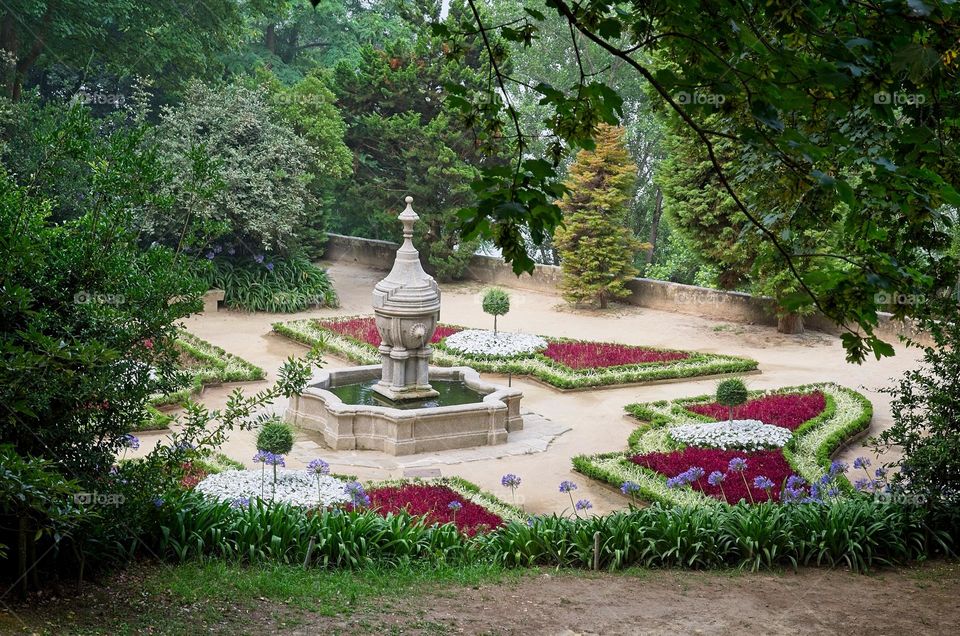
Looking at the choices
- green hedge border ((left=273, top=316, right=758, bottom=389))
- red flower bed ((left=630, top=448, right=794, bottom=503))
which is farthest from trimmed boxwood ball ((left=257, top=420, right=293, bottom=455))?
green hedge border ((left=273, top=316, right=758, bottom=389))

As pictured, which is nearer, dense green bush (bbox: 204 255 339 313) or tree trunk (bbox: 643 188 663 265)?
dense green bush (bbox: 204 255 339 313)

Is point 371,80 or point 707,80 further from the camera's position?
point 371,80

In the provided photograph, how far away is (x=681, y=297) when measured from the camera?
21.0 m

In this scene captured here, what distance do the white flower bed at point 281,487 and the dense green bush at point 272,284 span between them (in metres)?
10.2

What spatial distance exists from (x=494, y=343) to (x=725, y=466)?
20.6ft

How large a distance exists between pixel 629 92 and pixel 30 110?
20.3 m

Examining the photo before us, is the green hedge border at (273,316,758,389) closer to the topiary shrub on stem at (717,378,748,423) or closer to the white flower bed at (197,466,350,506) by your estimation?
the topiary shrub on stem at (717,378,748,423)

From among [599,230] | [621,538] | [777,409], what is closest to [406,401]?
[777,409]

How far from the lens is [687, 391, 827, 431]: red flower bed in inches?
512

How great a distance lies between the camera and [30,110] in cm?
1861

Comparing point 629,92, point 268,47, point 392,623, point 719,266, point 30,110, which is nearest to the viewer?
point 392,623

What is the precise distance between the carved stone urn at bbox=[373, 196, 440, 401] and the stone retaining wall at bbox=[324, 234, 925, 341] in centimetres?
540

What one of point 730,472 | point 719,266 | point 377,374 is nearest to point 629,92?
point 719,266

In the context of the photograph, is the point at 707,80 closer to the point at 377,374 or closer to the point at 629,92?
the point at 377,374
